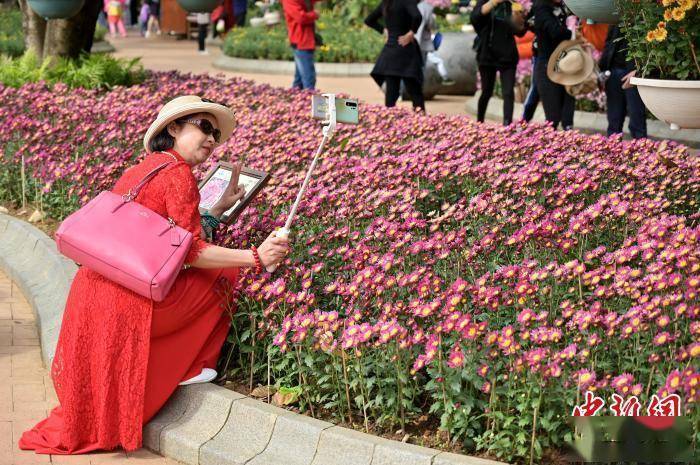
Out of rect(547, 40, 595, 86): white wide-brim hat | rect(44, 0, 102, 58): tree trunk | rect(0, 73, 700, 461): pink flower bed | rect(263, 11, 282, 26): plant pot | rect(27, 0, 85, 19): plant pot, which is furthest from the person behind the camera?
rect(263, 11, 282, 26): plant pot

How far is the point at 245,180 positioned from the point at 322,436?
70.3 inches

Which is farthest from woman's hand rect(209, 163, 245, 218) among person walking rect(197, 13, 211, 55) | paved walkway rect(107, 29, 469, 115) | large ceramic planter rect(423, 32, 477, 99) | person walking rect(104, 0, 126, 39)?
person walking rect(104, 0, 126, 39)

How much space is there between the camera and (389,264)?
5270mm

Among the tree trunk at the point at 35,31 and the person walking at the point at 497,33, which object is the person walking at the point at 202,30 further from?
the person walking at the point at 497,33

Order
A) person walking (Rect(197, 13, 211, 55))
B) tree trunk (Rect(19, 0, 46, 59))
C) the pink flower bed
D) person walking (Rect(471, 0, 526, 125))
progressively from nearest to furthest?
the pink flower bed
person walking (Rect(471, 0, 526, 125))
tree trunk (Rect(19, 0, 46, 59))
person walking (Rect(197, 13, 211, 55))

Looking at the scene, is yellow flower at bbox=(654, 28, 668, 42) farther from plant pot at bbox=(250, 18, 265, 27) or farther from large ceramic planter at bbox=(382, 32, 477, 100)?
plant pot at bbox=(250, 18, 265, 27)

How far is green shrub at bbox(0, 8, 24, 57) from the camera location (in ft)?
73.8

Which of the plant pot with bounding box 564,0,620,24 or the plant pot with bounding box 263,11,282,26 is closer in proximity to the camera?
the plant pot with bounding box 564,0,620,24

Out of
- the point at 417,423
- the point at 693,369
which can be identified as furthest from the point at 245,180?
the point at 693,369

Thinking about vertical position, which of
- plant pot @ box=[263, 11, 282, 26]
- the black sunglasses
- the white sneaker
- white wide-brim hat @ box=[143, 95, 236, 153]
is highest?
white wide-brim hat @ box=[143, 95, 236, 153]

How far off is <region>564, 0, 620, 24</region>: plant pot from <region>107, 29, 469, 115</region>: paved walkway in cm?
892

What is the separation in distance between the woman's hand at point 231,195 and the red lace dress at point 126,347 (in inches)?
20.9

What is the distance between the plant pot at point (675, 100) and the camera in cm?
588

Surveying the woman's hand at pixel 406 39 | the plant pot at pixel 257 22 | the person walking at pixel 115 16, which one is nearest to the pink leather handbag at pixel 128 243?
the woman's hand at pixel 406 39
